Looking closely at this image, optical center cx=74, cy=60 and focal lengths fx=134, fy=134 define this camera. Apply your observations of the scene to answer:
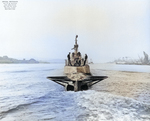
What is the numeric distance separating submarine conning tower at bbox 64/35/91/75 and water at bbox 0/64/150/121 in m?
0.25

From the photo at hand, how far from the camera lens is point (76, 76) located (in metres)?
3.12

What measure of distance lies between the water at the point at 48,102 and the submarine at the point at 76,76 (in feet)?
0.51

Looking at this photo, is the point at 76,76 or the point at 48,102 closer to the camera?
the point at 48,102

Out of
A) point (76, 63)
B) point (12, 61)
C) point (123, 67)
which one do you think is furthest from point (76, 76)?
point (12, 61)

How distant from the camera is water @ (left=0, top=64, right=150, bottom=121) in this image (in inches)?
86.2

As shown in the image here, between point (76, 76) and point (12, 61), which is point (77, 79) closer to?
point (76, 76)

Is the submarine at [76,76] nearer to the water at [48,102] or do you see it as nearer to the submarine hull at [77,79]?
the submarine hull at [77,79]

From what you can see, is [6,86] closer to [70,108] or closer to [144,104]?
[70,108]

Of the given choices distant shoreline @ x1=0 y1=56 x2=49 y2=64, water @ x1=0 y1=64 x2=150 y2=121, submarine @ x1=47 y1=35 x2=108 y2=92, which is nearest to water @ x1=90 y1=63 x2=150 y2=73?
water @ x1=0 y1=64 x2=150 y2=121

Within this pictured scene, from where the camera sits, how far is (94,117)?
215 cm

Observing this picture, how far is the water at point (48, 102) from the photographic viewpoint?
2189 millimetres

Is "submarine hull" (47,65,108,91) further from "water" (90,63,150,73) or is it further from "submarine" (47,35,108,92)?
"water" (90,63,150,73)

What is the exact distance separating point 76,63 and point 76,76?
0.58 m

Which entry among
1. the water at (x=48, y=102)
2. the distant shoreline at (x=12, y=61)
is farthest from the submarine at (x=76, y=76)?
the distant shoreline at (x=12, y=61)
